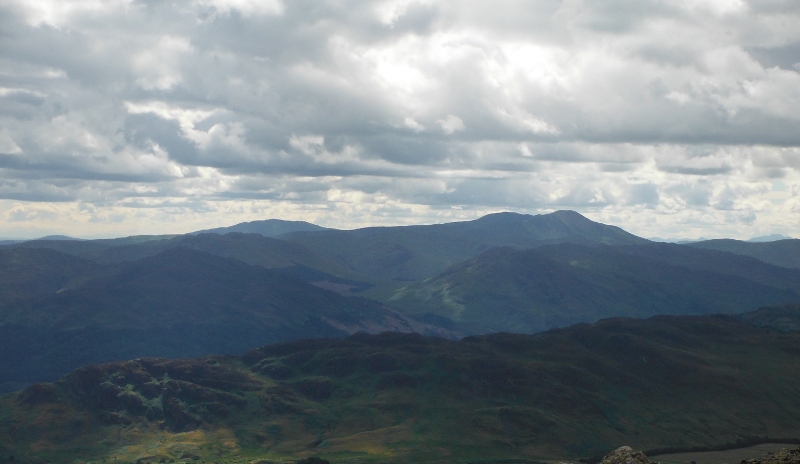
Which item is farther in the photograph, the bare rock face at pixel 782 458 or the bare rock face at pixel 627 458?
the bare rock face at pixel 627 458

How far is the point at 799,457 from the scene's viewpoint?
5603 cm

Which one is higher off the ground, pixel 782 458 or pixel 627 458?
pixel 782 458

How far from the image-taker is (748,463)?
57.6 m

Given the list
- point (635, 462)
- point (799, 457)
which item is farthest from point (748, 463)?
point (635, 462)

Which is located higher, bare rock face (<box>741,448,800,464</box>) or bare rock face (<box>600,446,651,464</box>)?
bare rock face (<box>741,448,800,464</box>)

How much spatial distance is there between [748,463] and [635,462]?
8.40 m

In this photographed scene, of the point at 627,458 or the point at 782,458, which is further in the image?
the point at 627,458

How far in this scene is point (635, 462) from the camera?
5759 centimetres

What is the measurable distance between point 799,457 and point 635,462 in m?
11.5

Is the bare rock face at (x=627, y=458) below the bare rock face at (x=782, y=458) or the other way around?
below

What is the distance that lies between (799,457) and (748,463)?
11.4 ft

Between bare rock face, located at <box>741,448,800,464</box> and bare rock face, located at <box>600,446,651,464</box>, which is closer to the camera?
bare rock face, located at <box>741,448,800,464</box>

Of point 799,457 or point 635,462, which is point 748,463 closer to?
point 799,457
